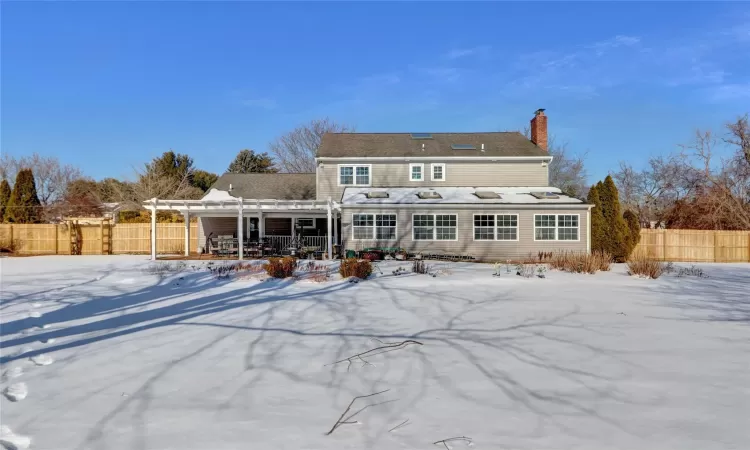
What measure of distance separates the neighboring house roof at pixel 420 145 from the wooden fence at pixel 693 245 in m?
7.96

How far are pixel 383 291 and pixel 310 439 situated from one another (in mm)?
7304

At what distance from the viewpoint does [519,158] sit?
2514cm

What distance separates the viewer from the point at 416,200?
2217cm

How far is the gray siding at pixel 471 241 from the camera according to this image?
22047 mm

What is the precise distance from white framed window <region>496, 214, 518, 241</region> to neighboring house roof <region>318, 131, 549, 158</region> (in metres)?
4.67

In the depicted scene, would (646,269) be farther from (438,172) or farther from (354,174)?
Result: (354,174)

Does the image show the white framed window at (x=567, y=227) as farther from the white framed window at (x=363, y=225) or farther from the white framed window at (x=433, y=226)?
the white framed window at (x=363, y=225)

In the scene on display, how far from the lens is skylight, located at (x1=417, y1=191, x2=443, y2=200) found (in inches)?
885

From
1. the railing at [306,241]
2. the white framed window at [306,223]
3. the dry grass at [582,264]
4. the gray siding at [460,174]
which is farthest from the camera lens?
the white framed window at [306,223]

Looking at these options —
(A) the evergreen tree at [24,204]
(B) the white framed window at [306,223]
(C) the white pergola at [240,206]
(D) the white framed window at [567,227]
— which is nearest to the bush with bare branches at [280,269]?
(C) the white pergola at [240,206]

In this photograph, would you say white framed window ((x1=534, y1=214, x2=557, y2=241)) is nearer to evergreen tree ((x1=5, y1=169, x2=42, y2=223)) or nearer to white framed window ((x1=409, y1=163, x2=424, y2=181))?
white framed window ((x1=409, y1=163, x2=424, y2=181))

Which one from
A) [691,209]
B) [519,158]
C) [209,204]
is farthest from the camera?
[691,209]

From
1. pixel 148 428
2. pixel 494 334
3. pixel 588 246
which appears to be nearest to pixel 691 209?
pixel 588 246

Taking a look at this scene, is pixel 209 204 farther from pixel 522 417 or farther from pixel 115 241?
pixel 522 417
